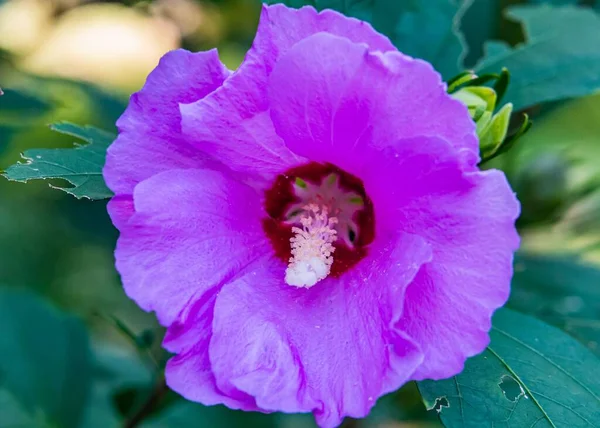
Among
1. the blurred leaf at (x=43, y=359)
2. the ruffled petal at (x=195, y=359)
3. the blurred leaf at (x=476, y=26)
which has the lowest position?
the blurred leaf at (x=43, y=359)

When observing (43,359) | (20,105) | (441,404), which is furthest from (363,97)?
(43,359)

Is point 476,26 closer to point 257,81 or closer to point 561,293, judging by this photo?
point 561,293

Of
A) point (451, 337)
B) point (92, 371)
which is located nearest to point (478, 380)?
point (451, 337)

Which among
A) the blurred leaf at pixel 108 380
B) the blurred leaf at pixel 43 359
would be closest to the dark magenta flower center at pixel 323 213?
the blurred leaf at pixel 43 359

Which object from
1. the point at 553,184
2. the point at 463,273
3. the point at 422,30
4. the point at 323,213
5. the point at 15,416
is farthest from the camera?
the point at 15,416

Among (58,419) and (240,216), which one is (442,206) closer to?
(240,216)

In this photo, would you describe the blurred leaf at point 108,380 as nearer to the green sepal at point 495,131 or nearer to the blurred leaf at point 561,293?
the blurred leaf at point 561,293
